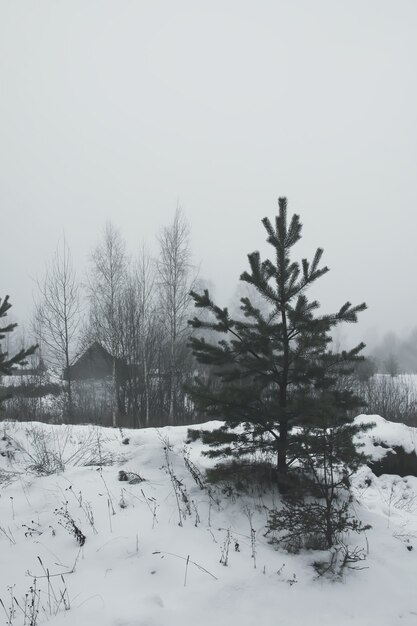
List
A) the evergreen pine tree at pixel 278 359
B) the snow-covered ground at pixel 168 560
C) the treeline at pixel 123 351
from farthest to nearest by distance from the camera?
the treeline at pixel 123 351 < the evergreen pine tree at pixel 278 359 < the snow-covered ground at pixel 168 560

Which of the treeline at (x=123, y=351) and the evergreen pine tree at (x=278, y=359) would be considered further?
the treeline at (x=123, y=351)

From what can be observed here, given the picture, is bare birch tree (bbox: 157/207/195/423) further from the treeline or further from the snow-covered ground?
the snow-covered ground

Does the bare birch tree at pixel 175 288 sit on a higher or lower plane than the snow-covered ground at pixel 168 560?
higher

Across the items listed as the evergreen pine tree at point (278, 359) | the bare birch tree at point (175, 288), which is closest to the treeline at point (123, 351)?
the bare birch tree at point (175, 288)

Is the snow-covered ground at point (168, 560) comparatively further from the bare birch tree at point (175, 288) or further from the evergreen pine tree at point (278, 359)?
the bare birch tree at point (175, 288)

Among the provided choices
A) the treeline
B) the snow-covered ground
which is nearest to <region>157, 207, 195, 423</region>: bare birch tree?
the treeline

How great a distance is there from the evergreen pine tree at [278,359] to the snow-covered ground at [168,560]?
0.86 m

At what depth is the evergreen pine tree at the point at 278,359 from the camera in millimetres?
4848

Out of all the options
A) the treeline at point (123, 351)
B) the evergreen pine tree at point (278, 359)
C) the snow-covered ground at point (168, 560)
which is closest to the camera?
the snow-covered ground at point (168, 560)

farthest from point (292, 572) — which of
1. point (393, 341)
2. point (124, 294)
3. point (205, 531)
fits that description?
point (393, 341)

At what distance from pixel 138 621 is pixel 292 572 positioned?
153cm

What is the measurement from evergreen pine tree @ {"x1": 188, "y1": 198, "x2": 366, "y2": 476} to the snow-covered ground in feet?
2.83

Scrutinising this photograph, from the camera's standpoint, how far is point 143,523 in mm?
4219

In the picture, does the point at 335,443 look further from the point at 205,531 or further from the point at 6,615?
the point at 6,615
